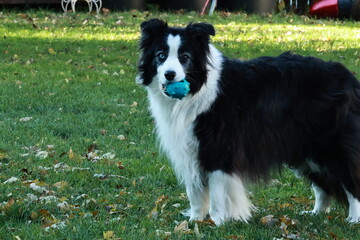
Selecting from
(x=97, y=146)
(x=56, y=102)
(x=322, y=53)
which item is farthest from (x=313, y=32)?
(x=97, y=146)

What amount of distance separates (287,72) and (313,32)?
35.4ft

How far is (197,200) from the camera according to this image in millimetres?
5402

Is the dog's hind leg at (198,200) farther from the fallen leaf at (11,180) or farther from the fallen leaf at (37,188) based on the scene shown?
the fallen leaf at (11,180)

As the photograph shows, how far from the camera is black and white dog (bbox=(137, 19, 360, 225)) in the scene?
16.8 feet

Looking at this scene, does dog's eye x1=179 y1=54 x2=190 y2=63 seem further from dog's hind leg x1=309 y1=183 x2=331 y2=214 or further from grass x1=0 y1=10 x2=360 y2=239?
dog's hind leg x1=309 y1=183 x2=331 y2=214

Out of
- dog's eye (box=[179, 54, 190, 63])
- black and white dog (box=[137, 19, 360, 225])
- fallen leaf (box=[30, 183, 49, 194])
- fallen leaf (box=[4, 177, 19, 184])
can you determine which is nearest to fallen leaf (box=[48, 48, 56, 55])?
fallen leaf (box=[4, 177, 19, 184])

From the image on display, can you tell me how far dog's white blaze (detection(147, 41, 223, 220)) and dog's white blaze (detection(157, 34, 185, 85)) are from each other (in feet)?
0.21

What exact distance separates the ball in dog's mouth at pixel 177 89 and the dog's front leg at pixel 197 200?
0.78m

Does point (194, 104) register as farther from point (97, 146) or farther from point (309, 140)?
point (97, 146)

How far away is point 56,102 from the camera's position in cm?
967

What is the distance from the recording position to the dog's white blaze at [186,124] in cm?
515

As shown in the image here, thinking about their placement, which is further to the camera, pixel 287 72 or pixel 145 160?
pixel 145 160

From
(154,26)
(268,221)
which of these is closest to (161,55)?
(154,26)

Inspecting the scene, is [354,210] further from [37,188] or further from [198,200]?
[37,188]
